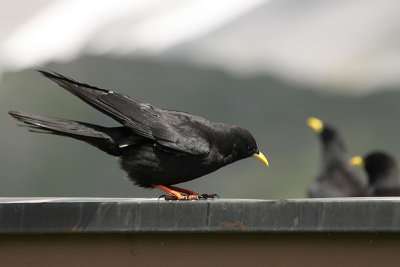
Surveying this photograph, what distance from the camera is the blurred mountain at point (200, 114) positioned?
74.9ft

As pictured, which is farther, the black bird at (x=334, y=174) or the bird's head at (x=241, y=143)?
the black bird at (x=334, y=174)

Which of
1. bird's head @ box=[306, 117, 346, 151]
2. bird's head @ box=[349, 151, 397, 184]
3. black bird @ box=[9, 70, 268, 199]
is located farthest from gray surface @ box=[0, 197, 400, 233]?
bird's head @ box=[306, 117, 346, 151]

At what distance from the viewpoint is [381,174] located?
29.8 feet

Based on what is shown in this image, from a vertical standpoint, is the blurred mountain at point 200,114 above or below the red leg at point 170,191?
above

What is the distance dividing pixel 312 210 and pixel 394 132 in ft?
97.4

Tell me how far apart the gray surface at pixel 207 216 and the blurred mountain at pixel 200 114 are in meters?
15.1

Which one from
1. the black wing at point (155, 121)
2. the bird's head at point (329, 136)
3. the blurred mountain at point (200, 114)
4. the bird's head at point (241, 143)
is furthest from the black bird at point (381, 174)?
the blurred mountain at point (200, 114)

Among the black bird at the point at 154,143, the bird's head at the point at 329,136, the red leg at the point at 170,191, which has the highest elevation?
the bird's head at the point at 329,136

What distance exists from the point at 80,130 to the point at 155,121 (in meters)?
0.53

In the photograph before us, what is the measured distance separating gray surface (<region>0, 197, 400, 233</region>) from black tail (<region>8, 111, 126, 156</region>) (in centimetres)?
99

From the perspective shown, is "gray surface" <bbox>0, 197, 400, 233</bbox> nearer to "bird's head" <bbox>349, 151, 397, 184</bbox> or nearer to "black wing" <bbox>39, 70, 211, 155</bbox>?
"black wing" <bbox>39, 70, 211, 155</bbox>

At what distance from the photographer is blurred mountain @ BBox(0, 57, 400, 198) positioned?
74.9 ft

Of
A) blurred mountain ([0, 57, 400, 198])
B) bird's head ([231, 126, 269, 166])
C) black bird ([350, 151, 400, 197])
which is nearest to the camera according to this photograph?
bird's head ([231, 126, 269, 166])

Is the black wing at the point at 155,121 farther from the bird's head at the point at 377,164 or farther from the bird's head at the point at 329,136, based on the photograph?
the bird's head at the point at 329,136
